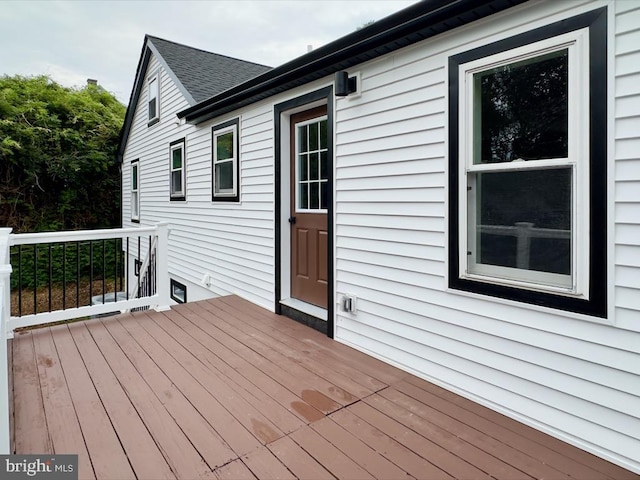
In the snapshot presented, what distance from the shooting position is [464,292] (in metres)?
2.56

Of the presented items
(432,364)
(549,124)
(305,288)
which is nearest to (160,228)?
(305,288)

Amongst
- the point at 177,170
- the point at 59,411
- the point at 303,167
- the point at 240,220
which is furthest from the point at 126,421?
Answer: the point at 177,170

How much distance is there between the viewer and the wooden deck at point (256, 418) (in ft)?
6.22

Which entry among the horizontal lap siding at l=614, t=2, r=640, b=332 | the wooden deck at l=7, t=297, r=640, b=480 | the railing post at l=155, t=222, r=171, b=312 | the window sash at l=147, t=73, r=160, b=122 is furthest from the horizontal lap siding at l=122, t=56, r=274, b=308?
the horizontal lap siding at l=614, t=2, r=640, b=332

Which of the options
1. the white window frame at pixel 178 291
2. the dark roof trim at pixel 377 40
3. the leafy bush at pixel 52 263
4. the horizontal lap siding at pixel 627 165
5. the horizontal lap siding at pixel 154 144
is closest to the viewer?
the horizontal lap siding at pixel 627 165

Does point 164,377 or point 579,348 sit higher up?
point 579,348

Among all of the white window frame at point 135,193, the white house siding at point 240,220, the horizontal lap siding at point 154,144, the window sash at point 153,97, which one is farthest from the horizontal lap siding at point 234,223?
the white window frame at point 135,193

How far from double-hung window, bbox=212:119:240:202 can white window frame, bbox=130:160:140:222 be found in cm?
512

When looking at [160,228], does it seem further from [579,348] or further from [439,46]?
[579,348]

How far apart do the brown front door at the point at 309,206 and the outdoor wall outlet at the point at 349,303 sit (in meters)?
0.55

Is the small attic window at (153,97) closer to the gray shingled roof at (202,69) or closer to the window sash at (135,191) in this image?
the gray shingled roof at (202,69)

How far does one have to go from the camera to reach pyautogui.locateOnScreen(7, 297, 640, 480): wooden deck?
190 centimetres

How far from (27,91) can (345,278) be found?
11574 millimetres

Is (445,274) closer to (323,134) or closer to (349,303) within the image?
(349,303)
